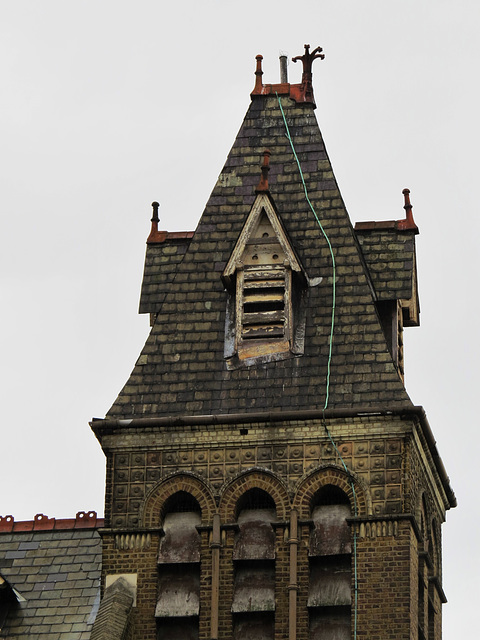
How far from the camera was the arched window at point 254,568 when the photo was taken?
39156 mm

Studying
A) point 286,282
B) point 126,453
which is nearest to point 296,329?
point 286,282

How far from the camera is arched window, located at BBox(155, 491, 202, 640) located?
3941 centimetres

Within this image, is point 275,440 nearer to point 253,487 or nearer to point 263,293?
point 253,487

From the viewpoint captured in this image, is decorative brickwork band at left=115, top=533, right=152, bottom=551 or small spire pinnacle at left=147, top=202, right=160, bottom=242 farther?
small spire pinnacle at left=147, top=202, right=160, bottom=242

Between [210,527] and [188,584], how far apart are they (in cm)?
101

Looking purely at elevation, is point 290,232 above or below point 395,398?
above

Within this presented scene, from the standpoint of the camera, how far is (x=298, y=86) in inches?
1784

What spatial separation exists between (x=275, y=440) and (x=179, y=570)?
2723 millimetres

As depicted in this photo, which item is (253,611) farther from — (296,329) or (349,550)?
(296,329)

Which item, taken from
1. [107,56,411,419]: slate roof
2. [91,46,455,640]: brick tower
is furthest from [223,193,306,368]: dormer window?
[107,56,411,419]: slate roof

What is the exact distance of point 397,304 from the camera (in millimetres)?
43312

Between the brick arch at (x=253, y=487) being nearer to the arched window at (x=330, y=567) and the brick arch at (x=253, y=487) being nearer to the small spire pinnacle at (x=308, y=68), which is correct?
the arched window at (x=330, y=567)

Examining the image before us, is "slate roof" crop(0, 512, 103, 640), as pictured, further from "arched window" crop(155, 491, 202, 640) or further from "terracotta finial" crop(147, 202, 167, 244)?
"terracotta finial" crop(147, 202, 167, 244)

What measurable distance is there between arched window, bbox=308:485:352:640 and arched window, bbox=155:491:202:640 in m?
1.95
